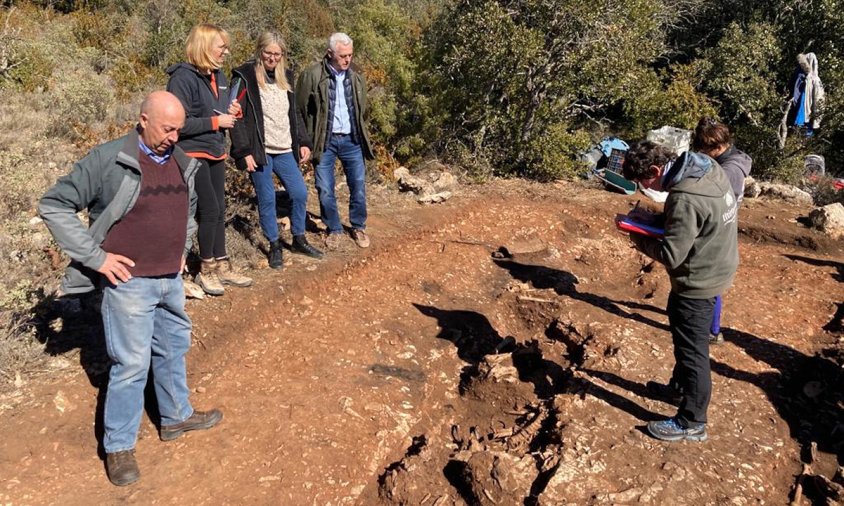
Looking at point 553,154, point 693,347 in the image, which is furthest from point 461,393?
point 553,154

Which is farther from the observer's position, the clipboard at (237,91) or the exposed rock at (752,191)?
the exposed rock at (752,191)

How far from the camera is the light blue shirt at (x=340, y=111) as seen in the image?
5.50 metres

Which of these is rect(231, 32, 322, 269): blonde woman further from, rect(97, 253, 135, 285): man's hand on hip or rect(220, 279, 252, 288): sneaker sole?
rect(97, 253, 135, 285): man's hand on hip

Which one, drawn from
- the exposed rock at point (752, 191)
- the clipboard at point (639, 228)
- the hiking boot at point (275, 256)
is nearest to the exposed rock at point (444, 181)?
the hiking boot at point (275, 256)

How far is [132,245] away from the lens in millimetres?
3000

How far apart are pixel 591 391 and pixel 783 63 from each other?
1055 cm

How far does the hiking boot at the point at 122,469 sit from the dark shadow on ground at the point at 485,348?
2248 mm

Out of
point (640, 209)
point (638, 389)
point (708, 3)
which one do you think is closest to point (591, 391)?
point (638, 389)

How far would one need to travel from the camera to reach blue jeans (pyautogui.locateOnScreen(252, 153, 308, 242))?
5176mm

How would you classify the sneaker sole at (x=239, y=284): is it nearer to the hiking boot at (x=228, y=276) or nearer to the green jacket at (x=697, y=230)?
the hiking boot at (x=228, y=276)

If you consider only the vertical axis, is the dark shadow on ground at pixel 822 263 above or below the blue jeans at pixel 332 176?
below

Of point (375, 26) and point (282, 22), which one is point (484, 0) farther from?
point (282, 22)

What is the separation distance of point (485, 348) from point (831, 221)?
504 cm

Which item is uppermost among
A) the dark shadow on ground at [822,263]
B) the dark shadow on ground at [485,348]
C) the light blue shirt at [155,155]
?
the light blue shirt at [155,155]
